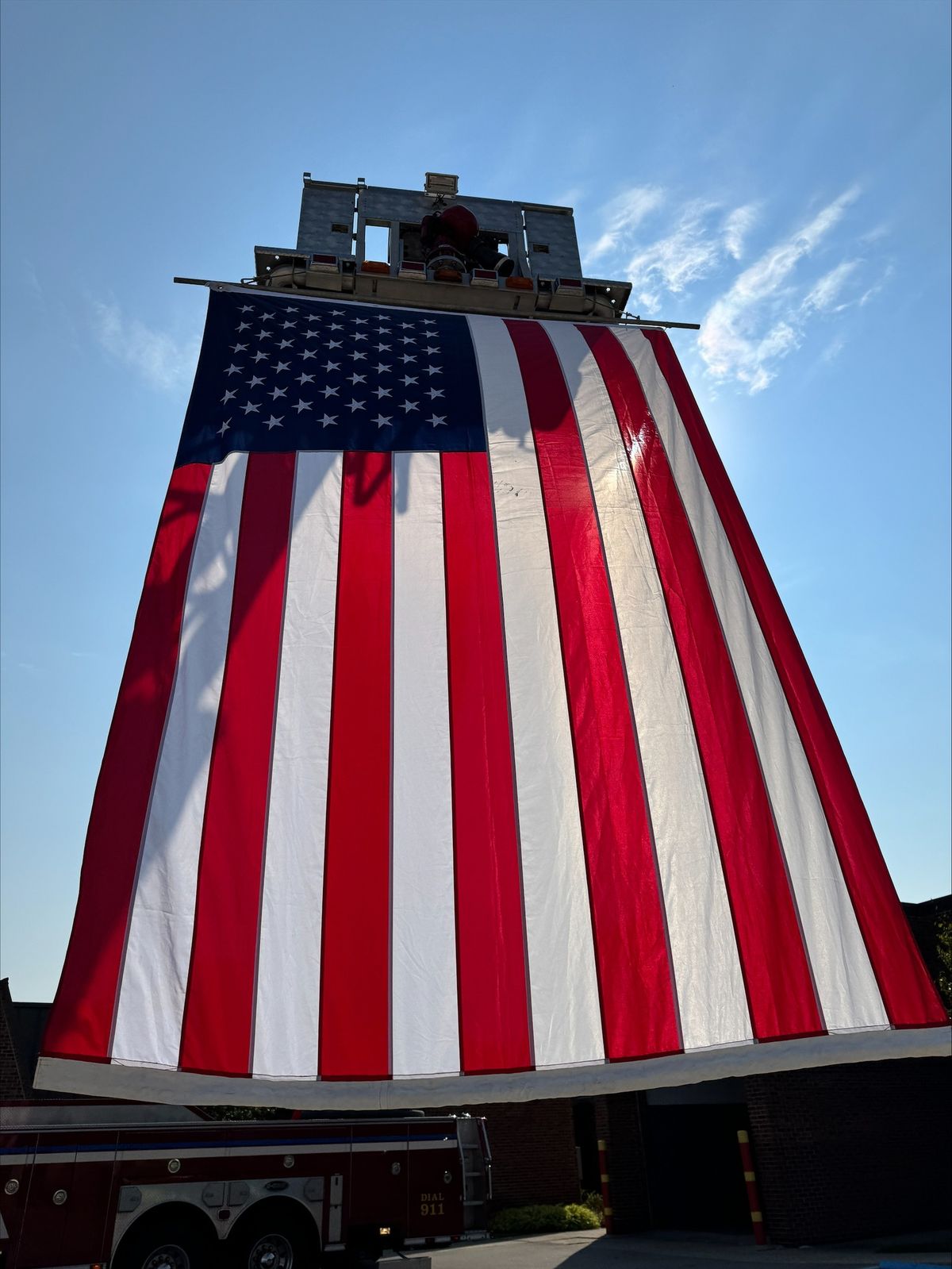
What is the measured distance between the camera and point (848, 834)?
261 inches

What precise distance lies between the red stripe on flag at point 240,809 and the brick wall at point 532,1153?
14391 millimetres

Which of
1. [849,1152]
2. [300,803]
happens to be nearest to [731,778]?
[300,803]

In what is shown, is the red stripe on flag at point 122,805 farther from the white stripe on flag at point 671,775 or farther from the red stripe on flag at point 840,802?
the red stripe on flag at point 840,802

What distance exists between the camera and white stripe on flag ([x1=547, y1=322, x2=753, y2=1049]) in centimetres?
587

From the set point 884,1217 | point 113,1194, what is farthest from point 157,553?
point 884,1217

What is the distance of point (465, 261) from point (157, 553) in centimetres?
1141

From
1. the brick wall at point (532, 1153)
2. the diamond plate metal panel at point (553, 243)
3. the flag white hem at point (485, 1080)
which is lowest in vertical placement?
the flag white hem at point (485, 1080)

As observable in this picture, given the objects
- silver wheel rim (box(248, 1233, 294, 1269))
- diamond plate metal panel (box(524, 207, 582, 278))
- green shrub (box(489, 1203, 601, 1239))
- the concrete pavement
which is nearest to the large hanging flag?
silver wheel rim (box(248, 1233, 294, 1269))

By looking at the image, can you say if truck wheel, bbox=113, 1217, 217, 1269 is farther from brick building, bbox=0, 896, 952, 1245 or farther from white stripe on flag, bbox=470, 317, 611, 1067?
brick building, bbox=0, 896, 952, 1245

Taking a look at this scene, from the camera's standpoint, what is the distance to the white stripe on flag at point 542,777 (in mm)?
5781

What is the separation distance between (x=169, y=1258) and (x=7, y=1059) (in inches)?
322

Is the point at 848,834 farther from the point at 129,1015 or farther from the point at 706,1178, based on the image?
the point at 706,1178

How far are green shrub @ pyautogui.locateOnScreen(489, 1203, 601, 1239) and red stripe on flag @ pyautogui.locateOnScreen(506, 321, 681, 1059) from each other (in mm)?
13487

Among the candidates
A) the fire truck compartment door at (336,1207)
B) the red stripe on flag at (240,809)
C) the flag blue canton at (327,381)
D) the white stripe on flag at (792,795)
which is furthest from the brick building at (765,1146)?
the flag blue canton at (327,381)
